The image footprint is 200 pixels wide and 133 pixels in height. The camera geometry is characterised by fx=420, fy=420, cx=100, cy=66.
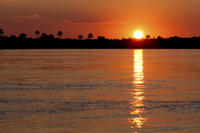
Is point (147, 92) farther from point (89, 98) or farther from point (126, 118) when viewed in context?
point (126, 118)

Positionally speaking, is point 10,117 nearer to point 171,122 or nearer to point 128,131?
point 128,131

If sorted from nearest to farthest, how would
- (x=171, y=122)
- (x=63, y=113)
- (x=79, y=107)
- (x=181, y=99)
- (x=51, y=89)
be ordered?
1. (x=171, y=122)
2. (x=63, y=113)
3. (x=79, y=107)
4. (x=181, y=99)
5. (x=51, y=89)

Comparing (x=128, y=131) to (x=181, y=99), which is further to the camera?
(x=181, y=99)

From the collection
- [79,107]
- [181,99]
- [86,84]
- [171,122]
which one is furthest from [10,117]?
[86,84]

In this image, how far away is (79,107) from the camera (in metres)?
21.8

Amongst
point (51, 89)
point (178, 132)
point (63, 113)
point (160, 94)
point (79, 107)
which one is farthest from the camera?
point (51, 89)

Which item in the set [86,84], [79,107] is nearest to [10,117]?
[79,107]

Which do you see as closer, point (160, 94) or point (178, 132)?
point (178, 132)

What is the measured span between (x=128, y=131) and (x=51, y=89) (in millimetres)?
14440

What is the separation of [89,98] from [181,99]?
5.43 metres

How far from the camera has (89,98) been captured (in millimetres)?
25141

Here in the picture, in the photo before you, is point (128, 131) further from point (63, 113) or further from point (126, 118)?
point (63, 113)

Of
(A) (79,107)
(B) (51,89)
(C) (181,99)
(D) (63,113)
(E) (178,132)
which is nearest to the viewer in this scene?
(E) (178,132)

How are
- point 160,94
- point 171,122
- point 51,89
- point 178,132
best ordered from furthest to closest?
point 51,89 → point 160,94 → point 171,122 → point 178,132
